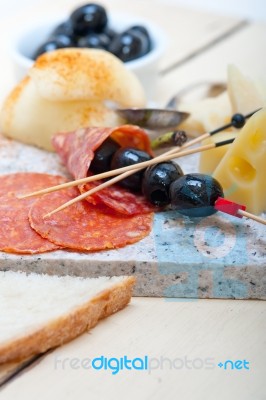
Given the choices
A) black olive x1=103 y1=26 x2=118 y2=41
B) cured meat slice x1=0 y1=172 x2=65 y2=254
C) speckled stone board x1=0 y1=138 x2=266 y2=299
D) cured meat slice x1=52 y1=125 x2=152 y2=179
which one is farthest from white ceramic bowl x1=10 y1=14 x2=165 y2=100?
speckled stone board x1=0 y1=138 x2=266 y2=299

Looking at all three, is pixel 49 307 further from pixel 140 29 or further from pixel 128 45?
pixel 140 29

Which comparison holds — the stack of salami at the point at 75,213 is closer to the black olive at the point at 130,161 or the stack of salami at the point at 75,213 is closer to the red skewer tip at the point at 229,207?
the black olive at the point at 130,161

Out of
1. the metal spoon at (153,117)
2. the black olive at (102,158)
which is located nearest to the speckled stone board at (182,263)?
the black olive at (102,158)

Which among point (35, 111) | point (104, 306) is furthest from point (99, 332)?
point (35, 111)

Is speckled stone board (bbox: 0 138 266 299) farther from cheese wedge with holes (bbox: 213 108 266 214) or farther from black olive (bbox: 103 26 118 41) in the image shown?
black olive (bbox: 103 26 118 41)

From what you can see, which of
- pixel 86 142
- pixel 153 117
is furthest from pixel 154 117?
pixel 86 142

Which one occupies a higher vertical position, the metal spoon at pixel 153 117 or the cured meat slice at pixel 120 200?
the metal spoon at pixel 153 117

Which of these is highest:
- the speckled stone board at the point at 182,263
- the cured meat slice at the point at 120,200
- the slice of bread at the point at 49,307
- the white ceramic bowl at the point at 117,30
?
the white ceramic bowl at the point at 117,30
